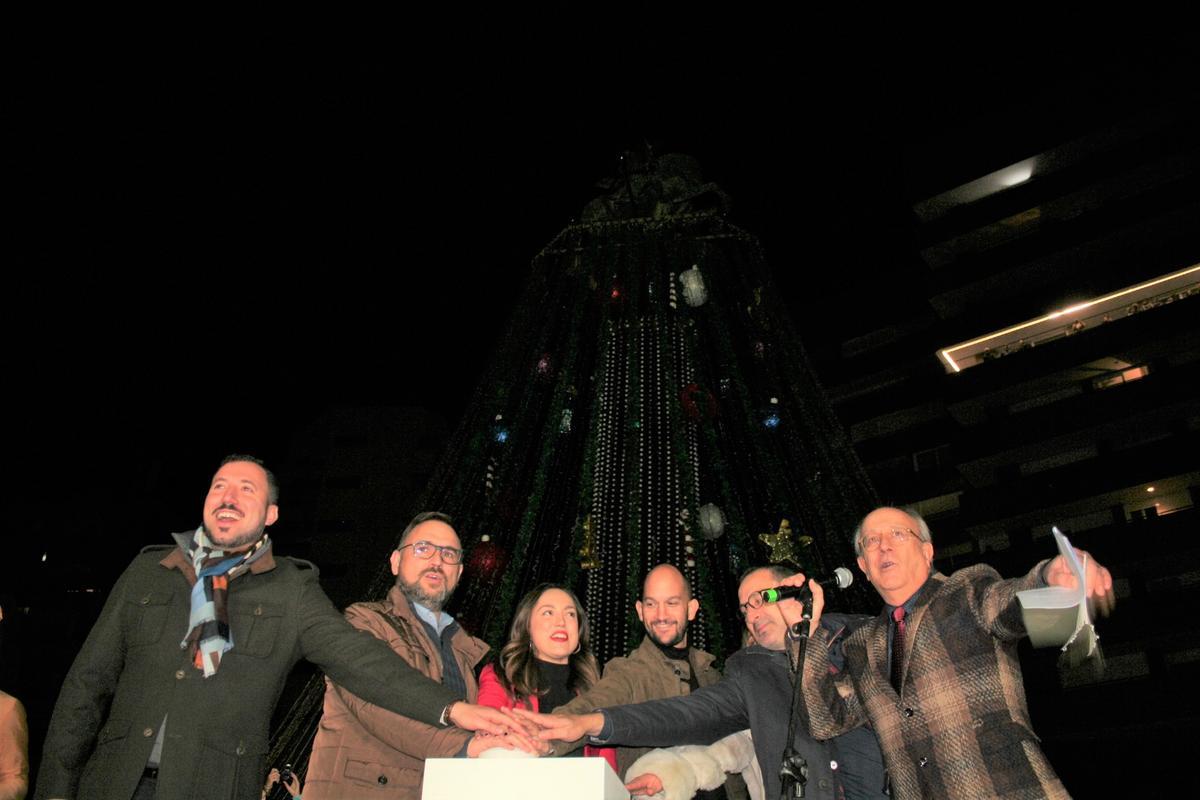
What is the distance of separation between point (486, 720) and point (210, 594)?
4.05ft

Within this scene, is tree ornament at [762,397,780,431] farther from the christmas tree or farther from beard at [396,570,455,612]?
beard at [396,570,455,612]

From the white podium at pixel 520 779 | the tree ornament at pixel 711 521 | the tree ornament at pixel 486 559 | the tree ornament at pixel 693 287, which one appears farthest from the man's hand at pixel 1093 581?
the tree ornament at pixel 486 559

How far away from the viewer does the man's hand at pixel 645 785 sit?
420 centimetres

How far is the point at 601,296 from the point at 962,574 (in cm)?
937

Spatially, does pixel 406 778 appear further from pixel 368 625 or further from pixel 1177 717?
pixel 1177 717

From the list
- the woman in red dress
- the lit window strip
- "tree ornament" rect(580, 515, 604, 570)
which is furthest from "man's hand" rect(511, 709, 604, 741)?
the lit window strip

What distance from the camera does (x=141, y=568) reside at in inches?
150

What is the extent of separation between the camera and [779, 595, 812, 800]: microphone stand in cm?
369

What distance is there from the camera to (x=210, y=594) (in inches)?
147

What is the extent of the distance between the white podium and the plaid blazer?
5.39 feet

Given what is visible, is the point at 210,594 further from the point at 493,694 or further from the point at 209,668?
the point at 493,694

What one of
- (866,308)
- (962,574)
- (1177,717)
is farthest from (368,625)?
(866,308)

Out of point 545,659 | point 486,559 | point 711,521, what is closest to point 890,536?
point 545,659

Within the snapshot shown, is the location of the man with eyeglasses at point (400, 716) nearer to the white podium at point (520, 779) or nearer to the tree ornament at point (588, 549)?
the white podium at point (520, 779)
